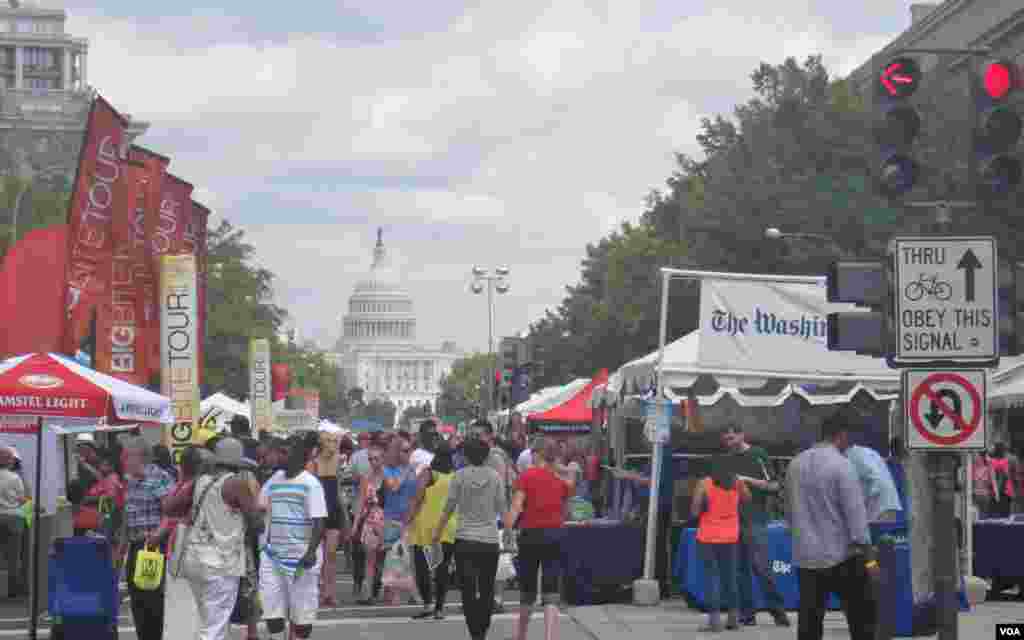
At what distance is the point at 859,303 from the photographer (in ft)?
40.3

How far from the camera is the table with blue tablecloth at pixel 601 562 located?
71.8ft

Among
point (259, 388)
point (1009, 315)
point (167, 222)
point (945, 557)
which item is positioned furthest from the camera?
point (259, 388)

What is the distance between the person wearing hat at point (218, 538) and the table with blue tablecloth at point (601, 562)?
24.0 feet

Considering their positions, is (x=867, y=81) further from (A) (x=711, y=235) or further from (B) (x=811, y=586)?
(B) (x=811, y=586)

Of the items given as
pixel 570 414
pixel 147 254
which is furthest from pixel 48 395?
pixel 570 414

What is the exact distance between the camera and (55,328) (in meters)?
25.6

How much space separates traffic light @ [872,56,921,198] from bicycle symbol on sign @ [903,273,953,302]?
5.88 feet

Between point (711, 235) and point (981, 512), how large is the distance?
32.1 meters

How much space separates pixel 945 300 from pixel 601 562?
1061 centimetres

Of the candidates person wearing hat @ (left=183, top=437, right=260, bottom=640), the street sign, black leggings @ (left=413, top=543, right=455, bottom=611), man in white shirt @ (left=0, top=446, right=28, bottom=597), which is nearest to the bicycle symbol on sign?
person wearing hat @ (left=183, top=437, right=260, bottom=640)

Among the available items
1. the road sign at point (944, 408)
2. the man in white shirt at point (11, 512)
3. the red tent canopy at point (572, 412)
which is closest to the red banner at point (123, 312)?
the man in white shirt at point (11, 512)

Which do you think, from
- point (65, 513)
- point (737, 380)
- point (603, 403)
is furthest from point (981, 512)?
point (65, 513)

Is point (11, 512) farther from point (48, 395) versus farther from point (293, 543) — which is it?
point (293, 543)

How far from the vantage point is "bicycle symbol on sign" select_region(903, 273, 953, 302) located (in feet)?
38.6
